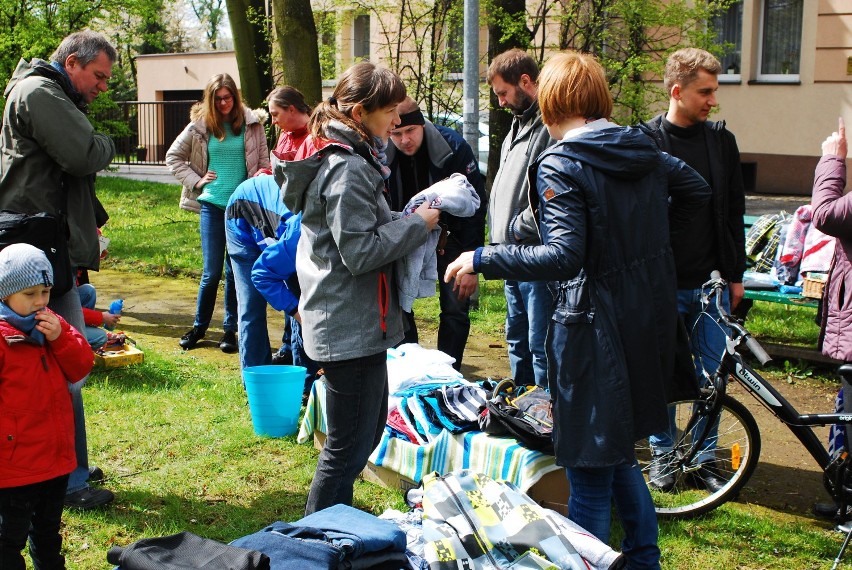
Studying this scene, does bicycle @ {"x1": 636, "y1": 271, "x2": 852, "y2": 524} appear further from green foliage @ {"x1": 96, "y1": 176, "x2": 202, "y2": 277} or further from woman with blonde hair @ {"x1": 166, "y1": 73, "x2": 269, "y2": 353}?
green foliage @ {"x1": 96, "y1": 176, "x2": 202, "y2": 277}

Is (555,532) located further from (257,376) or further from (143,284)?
(143,284)

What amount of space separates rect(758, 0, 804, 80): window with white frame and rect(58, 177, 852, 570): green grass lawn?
41.4ft

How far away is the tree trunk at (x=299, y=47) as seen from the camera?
973 centimetres

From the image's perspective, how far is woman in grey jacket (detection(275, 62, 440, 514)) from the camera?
317 centimetres

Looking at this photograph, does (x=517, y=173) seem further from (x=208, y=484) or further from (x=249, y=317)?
(x=208, y=484)

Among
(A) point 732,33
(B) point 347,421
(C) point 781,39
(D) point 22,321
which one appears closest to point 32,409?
(D) point 22,321

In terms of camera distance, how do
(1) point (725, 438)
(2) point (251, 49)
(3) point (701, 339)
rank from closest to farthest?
1. (1) point (725, 438)
2. (3) point (701, 339)
3. (2) point (251, 49)

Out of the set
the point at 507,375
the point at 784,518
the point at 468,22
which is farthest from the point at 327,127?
the point at 468,22

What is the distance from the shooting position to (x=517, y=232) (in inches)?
175

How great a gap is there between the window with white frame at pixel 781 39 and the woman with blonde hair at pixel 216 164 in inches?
516

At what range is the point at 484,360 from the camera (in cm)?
702

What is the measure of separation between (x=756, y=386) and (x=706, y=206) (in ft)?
2.90

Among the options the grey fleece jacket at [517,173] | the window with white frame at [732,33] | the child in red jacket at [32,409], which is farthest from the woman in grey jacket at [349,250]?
the window with white frame at [732,33]

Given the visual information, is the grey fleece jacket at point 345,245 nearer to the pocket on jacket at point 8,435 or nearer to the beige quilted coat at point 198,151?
the pocket on jacket at point 8,435
